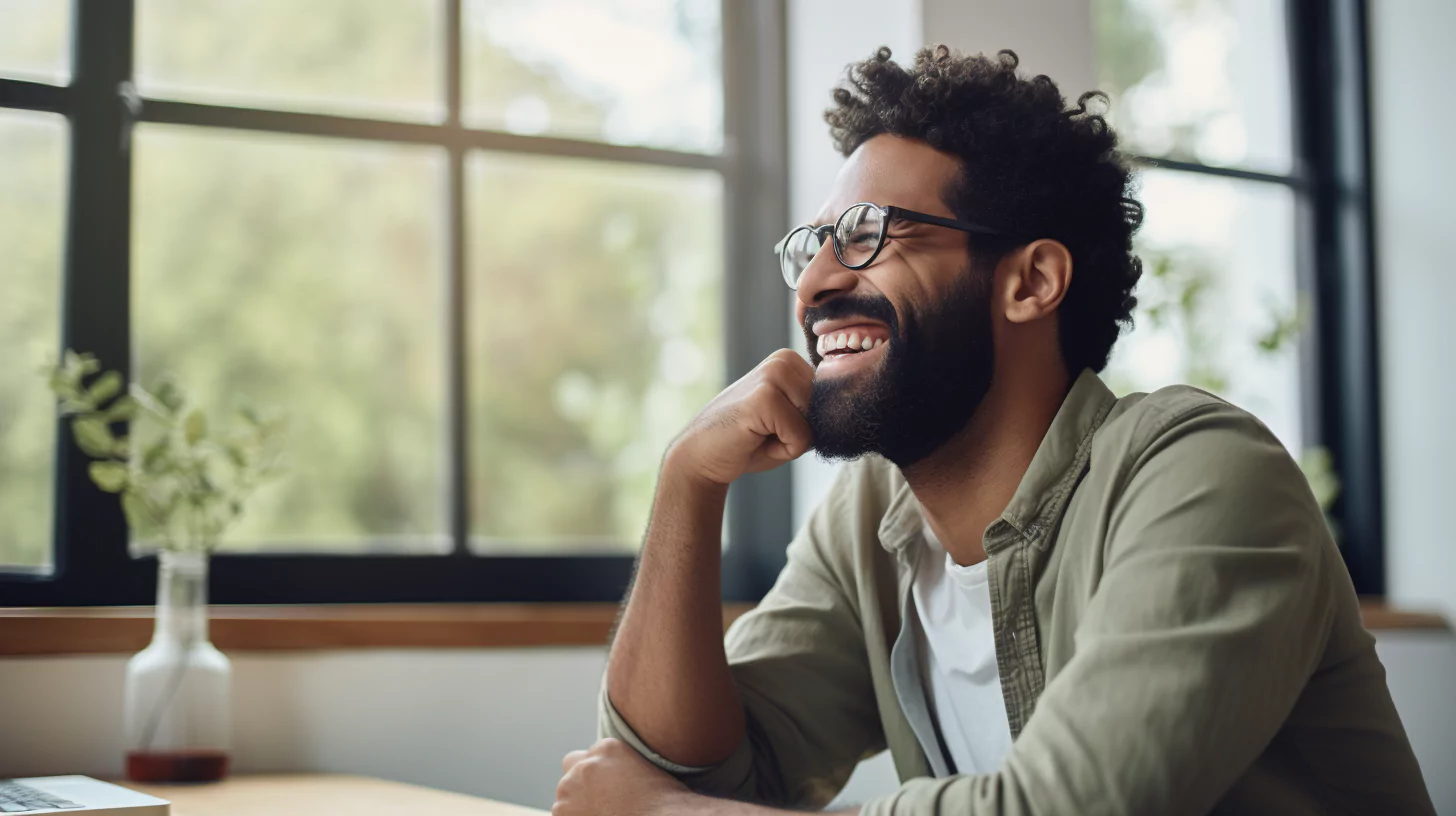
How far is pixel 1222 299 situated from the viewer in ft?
10.0

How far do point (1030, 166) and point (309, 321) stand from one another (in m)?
5.86

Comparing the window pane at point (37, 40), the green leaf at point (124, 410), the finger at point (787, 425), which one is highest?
the window pane at point (37, 40)

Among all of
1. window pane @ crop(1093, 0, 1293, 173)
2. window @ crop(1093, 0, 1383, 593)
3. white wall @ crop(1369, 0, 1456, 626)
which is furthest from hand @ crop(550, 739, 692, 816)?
white wall @ crop(1369, 0, 1456, 626)

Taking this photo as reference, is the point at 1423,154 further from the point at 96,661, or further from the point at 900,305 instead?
the point at 96,661

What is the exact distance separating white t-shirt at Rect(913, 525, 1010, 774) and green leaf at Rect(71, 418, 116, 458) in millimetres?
1169

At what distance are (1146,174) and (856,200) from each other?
1.51 m

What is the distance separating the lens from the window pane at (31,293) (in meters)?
2.08

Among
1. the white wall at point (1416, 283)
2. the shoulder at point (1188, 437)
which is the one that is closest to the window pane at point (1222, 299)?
the white wall at point (1416, 283)

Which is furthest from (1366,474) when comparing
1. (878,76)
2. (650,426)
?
(650,426)

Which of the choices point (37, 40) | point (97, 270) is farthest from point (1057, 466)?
point (37, 40)

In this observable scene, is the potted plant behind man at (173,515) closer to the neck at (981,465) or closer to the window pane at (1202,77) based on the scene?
the neck at (981,465)

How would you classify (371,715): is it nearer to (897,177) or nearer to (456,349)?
(456,349)

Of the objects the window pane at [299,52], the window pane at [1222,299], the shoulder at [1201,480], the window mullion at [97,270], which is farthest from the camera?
Answer: the window pane at [1222,299]

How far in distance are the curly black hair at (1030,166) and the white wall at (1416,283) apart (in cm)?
160
